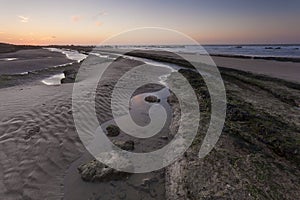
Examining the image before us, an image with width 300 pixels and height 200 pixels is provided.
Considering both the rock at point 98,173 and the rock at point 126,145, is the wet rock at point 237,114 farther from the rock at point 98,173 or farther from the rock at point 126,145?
the rock at point 98,173

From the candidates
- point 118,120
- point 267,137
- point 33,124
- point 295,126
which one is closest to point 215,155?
point 267,137

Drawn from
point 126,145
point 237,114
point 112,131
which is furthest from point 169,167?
point 237,114

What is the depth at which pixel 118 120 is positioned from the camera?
31.8 ft

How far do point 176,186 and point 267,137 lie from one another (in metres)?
3.69

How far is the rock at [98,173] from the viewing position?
542 centimetres

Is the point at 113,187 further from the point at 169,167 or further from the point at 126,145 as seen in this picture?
the point at 126,145

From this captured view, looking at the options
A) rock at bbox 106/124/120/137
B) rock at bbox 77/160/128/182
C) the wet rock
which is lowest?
rock at bbox 106/124/120/137

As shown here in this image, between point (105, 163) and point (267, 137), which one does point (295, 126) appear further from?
point (105, 163)

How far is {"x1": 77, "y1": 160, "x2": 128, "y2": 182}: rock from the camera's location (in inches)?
213

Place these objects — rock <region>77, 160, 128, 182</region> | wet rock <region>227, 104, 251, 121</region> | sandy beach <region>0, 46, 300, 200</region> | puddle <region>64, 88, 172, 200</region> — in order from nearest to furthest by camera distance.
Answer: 1. sandy beach <region>0, 46, 300, 200</region>
2. puddle <region>64, 88, 172, 200</region>
3. rock <region>77, 160, 128, 182</region>
4. wet rock <region>227, 104, 251, 121</region>

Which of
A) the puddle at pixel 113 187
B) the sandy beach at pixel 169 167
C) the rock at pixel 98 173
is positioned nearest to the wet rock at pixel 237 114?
the sandy beach at pixel 169 167

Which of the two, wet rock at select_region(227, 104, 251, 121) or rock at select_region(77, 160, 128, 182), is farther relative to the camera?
wet rock at select_region(227, 104, 251, 121)

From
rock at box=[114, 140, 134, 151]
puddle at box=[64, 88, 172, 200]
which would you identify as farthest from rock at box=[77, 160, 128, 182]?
rock at box=[114, 140, 134, 151]

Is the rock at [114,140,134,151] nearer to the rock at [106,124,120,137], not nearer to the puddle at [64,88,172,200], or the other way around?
the puddle at [64,88,172,200]
